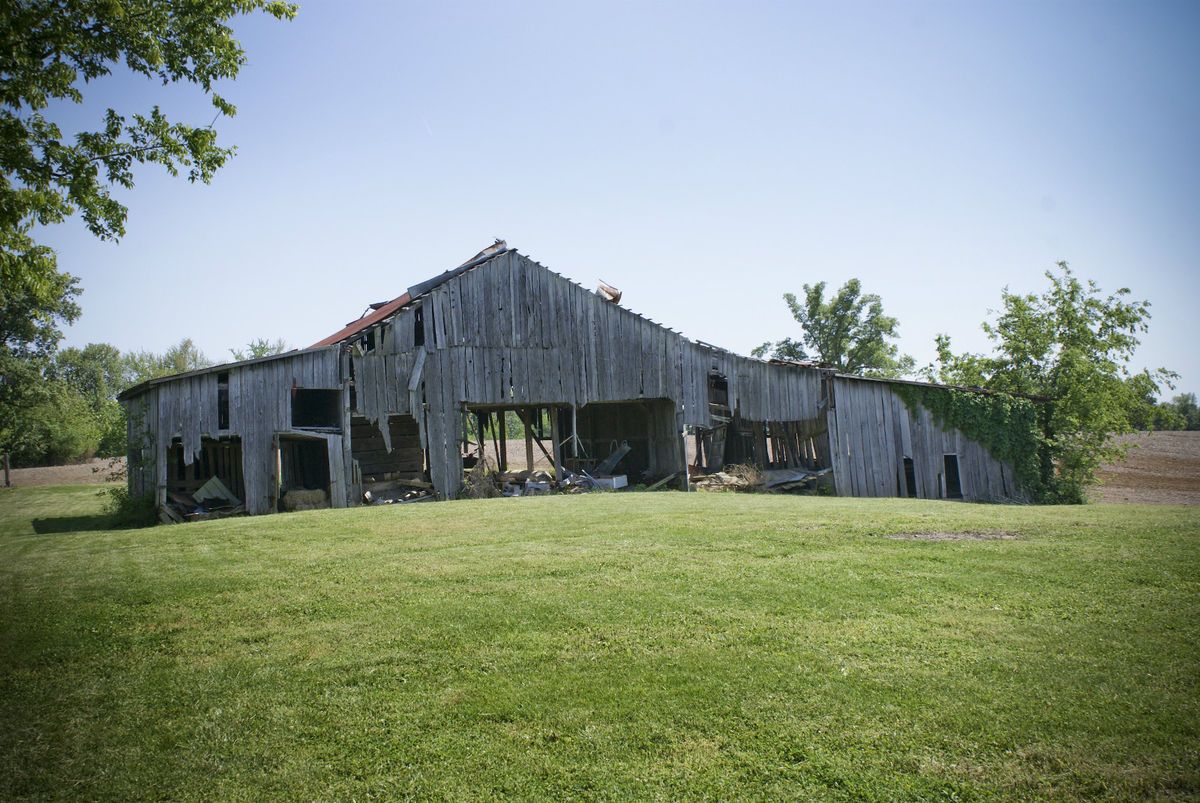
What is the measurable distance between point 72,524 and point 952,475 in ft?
103

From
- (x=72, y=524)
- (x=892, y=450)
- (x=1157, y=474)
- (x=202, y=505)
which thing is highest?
(x=892, y=450)

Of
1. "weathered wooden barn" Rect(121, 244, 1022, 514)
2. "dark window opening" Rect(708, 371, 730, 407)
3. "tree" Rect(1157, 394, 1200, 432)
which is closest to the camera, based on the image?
"weathered wooden barn" Rect(121, 244, 1022, 514)

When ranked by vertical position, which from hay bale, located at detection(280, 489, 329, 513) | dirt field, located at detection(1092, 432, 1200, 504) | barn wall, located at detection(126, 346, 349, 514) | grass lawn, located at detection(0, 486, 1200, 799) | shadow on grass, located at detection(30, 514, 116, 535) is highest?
barn wall, located at detection(126, 346, 349, 514)

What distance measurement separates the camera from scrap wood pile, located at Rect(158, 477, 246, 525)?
21.5 m

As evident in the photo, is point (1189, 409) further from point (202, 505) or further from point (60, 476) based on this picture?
point (60, 476)

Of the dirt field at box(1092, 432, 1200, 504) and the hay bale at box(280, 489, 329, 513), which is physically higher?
the hay bale at box(280, 489, 329, 513)

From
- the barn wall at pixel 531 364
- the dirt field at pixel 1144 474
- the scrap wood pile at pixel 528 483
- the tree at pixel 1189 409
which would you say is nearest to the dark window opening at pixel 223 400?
the barn wall at pixel 531 364

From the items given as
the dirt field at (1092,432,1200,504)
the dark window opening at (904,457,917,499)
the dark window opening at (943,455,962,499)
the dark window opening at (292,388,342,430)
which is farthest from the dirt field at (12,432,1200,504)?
the dark window opening at (292,388,342,430)

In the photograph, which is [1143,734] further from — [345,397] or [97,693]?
[345,397]

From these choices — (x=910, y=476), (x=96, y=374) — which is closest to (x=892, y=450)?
(x=910, y=476)

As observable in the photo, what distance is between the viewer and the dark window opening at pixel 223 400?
70.8 feet

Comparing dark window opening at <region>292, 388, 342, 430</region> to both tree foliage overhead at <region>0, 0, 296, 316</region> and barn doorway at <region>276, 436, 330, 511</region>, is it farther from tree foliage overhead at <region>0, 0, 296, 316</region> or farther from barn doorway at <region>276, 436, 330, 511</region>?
tree foliage overhead at <region>0, 0, 296, 316</region>

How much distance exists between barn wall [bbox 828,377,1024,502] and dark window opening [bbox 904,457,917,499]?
0.48 ft

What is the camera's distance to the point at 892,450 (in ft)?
86.4
